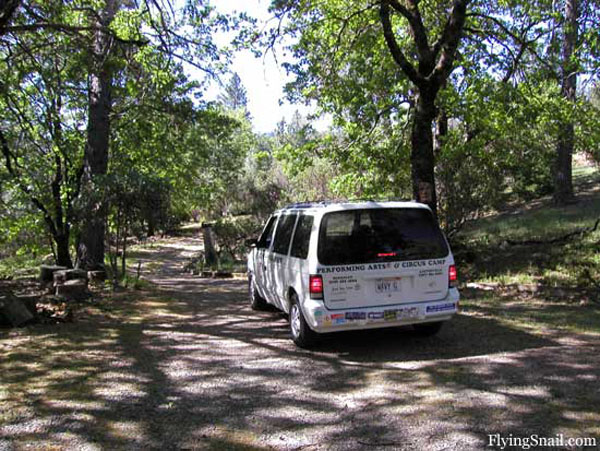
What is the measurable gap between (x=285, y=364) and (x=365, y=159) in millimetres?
8658

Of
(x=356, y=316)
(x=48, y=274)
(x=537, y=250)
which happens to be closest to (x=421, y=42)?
(x=537, y=250)

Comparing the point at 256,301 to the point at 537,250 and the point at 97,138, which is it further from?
the point at 97,138

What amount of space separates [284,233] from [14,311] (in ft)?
14.4

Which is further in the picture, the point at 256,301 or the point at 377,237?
the point at 256,301

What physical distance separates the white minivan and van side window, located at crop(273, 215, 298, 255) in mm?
638

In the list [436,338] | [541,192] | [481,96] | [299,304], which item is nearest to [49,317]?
[299,304]

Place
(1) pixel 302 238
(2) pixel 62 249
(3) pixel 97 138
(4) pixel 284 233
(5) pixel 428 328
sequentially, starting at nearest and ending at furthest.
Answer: (1) pixel 302 238
(5) pixel 428 328
(4) pixel 284 233
(3) pixel 97 138
(2) pixel 62 249

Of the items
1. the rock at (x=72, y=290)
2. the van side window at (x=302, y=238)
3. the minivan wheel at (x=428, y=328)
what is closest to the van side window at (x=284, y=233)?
the van side window at (x=302, y=238)

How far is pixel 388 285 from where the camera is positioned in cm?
611

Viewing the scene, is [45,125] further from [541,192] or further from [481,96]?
[541,192]

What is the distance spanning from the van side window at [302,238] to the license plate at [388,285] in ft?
3.19

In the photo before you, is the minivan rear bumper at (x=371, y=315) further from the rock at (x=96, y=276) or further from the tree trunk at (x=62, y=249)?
the tree trunk at (x=62, y=249)

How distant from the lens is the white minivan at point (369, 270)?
19.6 ft

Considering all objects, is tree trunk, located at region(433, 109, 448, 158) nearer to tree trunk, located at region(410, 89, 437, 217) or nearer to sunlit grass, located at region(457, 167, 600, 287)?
sunlit grass, located at region(457, 167, 600, 287)
